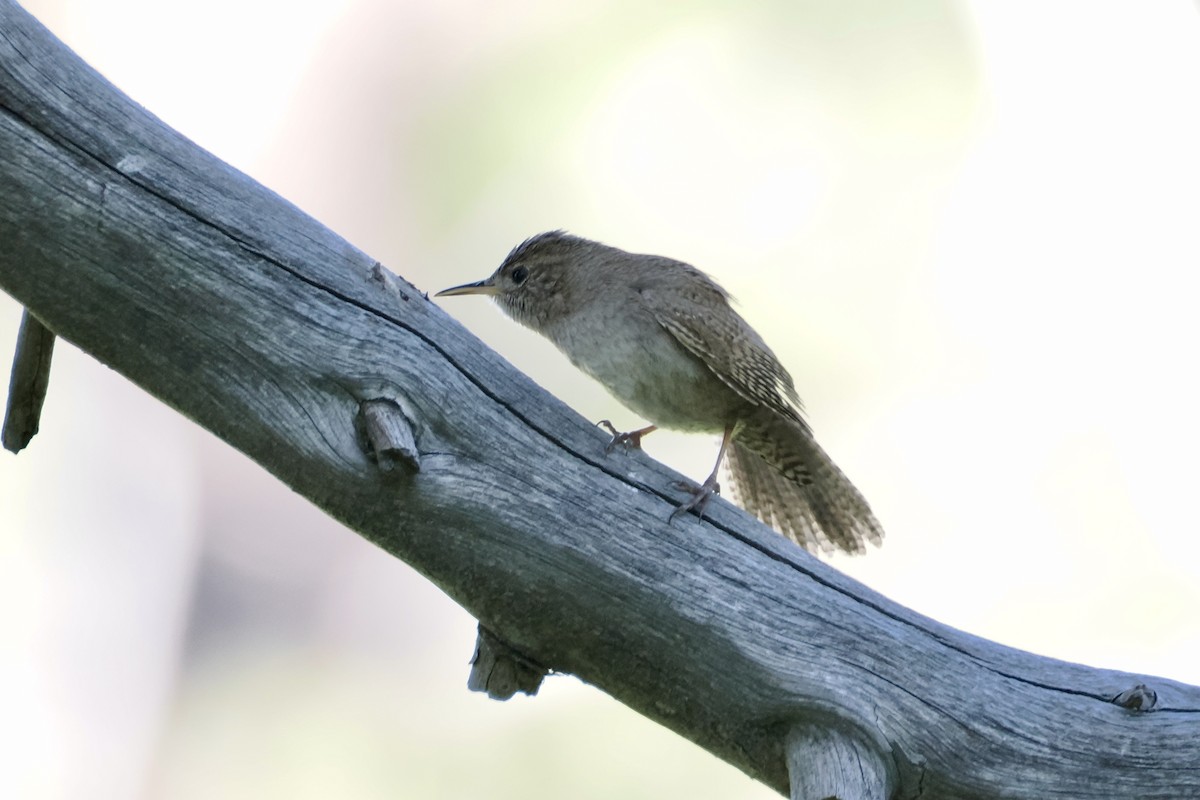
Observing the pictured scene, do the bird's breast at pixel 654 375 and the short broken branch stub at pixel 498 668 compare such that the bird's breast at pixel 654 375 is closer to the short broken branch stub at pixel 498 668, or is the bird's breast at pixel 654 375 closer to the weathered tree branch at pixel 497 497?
the weathered tree branch at pixel 497 497

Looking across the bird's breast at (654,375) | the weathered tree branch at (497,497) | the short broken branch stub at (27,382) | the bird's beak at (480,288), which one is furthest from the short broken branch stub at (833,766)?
the bird's beak at (480,288)

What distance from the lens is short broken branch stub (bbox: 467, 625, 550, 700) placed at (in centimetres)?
271

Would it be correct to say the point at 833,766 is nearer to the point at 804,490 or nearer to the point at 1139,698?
the point at 1139,698

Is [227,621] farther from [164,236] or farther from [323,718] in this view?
[164,236]

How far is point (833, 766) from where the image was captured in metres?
2.58

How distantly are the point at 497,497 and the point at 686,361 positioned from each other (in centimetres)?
128

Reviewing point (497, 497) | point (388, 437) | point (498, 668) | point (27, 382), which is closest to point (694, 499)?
point (497, 497)

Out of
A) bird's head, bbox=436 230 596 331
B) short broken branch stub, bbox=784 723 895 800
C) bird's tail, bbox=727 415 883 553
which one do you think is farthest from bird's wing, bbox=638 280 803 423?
short broken branch stub, bbox=784 723 895 800

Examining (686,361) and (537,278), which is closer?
(686,361)

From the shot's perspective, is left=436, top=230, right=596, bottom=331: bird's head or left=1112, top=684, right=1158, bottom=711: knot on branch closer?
left=1112, top=684, right=1158, bottom=711: knot on branch

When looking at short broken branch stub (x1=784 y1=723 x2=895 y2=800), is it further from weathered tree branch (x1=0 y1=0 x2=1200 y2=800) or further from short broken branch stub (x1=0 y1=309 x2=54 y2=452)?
short broken branch stub (x1=0 y1=309 x2=54 y2=452)

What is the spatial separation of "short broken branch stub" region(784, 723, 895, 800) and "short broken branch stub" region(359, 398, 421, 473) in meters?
1.01

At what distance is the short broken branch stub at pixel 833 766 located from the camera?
2533mm

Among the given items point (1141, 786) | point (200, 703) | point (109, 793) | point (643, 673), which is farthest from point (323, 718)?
point (1141, 786)
